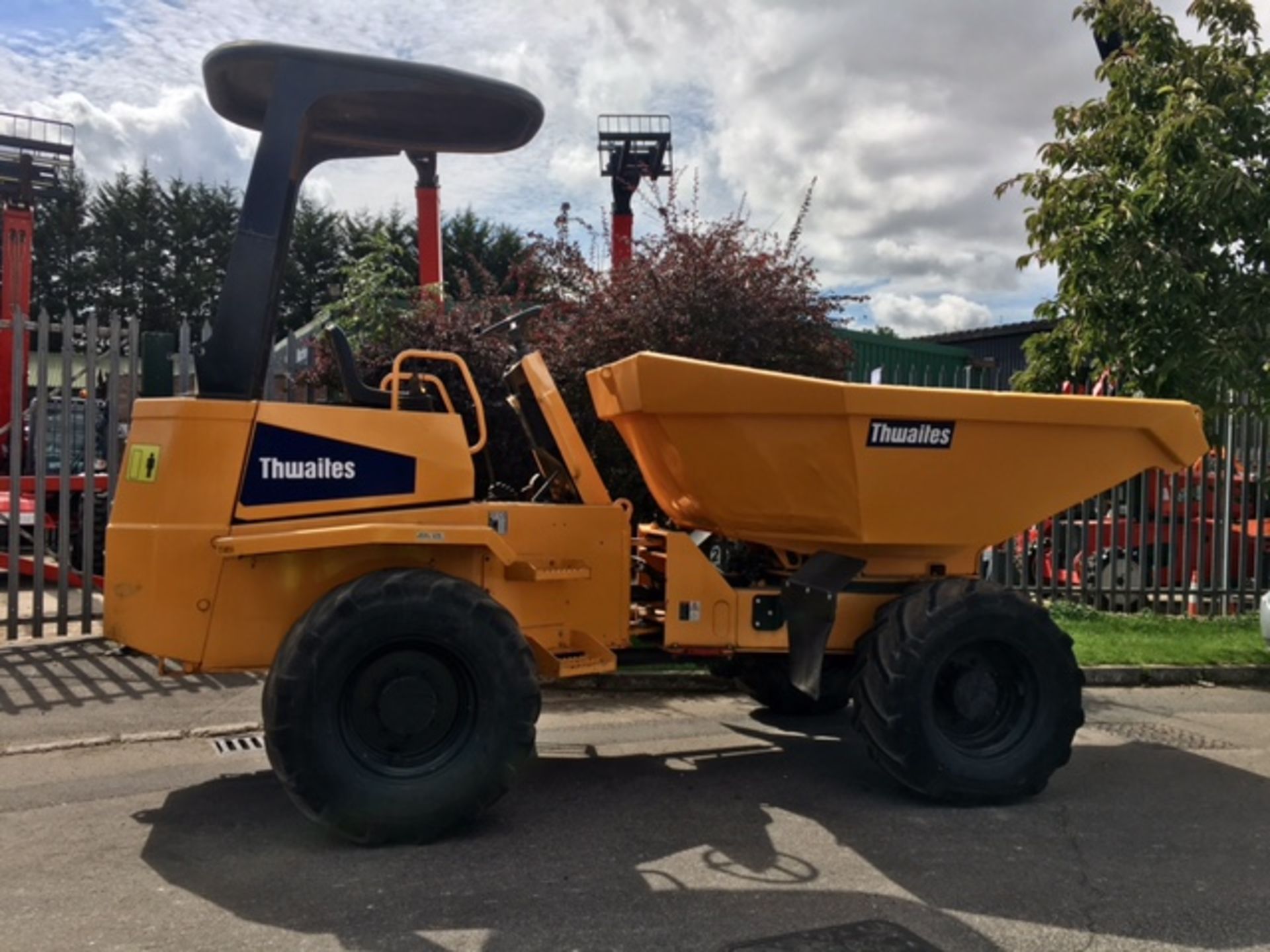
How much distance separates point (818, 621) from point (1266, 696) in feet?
14.9

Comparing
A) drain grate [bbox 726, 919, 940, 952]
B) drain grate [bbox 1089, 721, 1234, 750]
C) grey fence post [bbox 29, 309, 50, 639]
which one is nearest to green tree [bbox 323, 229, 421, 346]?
grey fence post [bbox 29, 309, 50, 639]

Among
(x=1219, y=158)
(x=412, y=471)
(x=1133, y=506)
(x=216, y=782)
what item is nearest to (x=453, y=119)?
(x=412, y=471)

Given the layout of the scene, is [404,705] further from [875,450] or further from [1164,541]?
[1164,541]

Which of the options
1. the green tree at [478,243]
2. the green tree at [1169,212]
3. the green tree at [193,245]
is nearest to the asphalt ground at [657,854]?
the green tree at [1169,212]

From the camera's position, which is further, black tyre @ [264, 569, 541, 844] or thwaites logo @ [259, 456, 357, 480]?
thwaites logo @ [259, 456, 357, 480]

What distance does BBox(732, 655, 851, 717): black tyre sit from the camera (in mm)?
6402

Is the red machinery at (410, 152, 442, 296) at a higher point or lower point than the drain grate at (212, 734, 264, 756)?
higher

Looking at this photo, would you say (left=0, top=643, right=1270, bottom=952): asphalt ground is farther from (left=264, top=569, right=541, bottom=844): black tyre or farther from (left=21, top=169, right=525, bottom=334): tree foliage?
(left=21, top=169, right=525, bottom=334): tree foliage

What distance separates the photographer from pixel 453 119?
17.1 ft

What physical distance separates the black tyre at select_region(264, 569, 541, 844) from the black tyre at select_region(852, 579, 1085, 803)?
5.48 ft

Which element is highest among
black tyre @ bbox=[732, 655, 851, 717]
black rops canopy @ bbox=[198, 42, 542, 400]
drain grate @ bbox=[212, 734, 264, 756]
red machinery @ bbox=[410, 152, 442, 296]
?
red machinery @ bbox=[410, 152, 442, 296]

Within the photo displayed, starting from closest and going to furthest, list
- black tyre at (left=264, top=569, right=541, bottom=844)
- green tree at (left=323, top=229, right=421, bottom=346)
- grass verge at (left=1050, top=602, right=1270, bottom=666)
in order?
black tyre at (left=264, top=569, right=541, bottom=844) → grass verge at (left=1050, top=602, right=1270, bottom=666) → green tree at (left=323, top=229, right=421, bottom=346)

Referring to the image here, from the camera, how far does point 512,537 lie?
5000mm

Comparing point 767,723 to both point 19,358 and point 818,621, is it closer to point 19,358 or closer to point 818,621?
point 818,621
